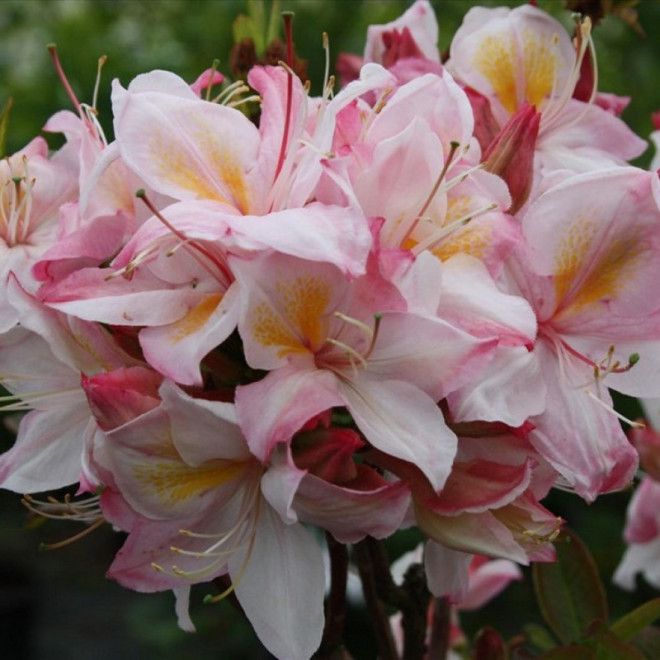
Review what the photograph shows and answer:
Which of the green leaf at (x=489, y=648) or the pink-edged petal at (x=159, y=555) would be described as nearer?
the pink-edged petal at (x=159, y=555)

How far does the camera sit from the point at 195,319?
1.36 feet

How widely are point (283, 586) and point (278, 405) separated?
0.27ft

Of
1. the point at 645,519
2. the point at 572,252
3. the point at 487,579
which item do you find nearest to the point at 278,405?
the point at 572,252

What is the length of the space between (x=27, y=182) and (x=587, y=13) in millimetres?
309

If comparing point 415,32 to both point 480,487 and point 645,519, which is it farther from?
point 645,519

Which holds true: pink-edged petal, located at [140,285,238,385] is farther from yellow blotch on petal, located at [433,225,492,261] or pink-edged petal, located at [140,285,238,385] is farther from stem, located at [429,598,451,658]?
stem, located at [429,598,451,658]

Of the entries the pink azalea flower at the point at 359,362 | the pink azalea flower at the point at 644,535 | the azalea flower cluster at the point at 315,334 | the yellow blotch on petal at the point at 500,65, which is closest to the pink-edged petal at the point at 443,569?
the azalea flower cluster at the point at 315,334

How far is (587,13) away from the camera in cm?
63

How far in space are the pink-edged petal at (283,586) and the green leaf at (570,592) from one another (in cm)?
23

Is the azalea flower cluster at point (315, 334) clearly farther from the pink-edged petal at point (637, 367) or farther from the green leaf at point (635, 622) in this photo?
the green leaf at point (635, 622)

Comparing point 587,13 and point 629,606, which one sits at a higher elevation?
point 587,13

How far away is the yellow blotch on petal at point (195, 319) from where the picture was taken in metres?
0.41

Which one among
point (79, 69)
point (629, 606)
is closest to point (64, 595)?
point (79, 69)

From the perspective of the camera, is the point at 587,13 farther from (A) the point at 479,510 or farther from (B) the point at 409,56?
(A) the point at 479,510
